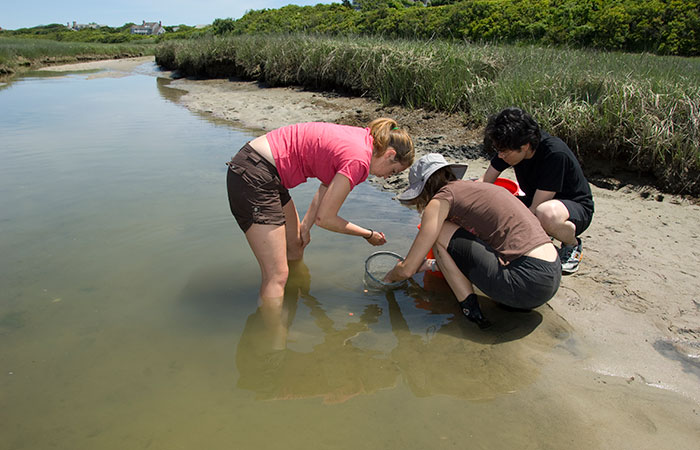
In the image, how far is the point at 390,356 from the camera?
273 centimetres

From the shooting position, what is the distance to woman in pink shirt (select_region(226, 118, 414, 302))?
8.94ft

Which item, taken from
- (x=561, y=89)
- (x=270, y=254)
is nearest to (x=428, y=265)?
(x=270, y=254)

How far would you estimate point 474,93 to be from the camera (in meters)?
7.21

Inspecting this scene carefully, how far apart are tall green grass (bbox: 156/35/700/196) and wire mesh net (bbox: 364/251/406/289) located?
3062 mm

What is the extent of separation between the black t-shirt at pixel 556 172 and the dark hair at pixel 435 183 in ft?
2.85

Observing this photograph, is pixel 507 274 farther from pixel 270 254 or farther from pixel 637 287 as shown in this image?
pixel 270 254

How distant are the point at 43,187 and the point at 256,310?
3853 mm

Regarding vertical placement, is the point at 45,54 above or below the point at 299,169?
above

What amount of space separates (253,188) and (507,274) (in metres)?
1.61

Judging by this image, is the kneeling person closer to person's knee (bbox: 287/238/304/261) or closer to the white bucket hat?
the white bucket hat

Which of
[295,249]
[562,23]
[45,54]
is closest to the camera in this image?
[295,249]

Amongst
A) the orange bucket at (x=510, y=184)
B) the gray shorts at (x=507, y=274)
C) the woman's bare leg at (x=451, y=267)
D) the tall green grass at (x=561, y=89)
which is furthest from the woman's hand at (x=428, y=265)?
the tall green grass at (x=561, y=89)

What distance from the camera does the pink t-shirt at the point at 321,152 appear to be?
8.85 ft

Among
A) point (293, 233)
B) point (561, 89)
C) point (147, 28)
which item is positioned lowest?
point (293, 233)
